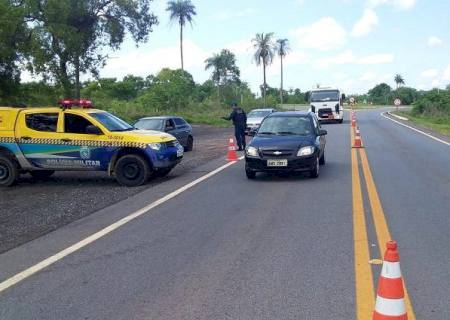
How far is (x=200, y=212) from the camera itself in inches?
348

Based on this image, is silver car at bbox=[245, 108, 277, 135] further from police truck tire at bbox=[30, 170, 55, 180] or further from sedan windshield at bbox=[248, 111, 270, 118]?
police truck tire at bbox=[30, 170, 55, 180]

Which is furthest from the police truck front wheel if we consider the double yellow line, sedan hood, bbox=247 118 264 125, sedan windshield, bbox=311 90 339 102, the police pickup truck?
sedan windshield, bbox=311 90 339 102

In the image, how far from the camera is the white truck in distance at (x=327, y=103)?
1547 inches

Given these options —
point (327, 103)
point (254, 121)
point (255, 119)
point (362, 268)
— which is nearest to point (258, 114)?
point (255, 119)

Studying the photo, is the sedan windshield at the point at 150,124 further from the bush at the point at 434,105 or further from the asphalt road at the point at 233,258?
the bush at the point at 434,105

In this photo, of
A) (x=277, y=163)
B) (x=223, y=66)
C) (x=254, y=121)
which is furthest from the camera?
(x=223, y=66)

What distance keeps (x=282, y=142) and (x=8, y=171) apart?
6241 mm

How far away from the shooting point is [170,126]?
19656mm

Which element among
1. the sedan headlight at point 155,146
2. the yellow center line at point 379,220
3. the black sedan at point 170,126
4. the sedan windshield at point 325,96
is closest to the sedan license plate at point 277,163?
the yellow center line at point 379,220

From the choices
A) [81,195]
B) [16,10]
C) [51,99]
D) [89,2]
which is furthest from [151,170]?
[51,99]

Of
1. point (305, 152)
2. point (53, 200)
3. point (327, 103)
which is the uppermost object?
point (327, 103)

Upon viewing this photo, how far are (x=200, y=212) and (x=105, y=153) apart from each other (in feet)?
14.0

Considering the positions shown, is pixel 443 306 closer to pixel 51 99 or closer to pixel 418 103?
pixel 51 99

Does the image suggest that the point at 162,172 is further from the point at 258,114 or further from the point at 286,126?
the point at 258,114
